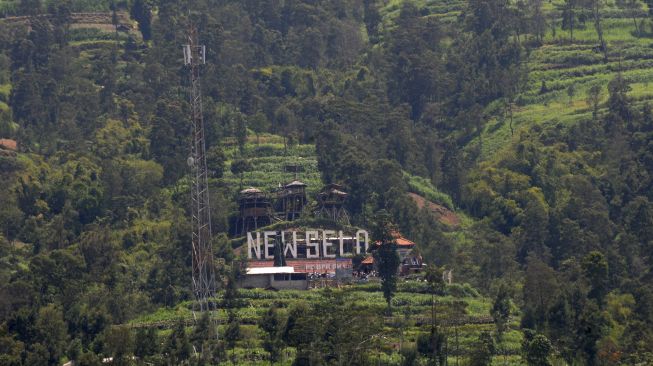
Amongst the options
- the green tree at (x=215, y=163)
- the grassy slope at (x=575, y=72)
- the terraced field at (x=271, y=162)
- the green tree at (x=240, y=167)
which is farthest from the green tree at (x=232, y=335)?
the grassy slope at (x=575, y=72)

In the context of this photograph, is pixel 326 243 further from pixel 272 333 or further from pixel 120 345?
pixel 120 345

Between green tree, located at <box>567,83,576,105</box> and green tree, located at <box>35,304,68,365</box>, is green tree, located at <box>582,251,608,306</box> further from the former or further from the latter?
green tree, located at <box>567,83,576,105</box>

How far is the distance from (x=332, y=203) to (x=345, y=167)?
5084 mm

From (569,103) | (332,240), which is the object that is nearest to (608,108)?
(569,103)

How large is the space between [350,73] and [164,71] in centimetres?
1723

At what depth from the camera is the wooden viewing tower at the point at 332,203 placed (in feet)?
408

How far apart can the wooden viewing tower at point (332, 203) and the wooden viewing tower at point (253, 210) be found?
351 cm

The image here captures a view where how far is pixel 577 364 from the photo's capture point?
99.6m

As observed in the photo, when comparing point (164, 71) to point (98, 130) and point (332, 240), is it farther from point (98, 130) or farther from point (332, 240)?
point (332, 240)

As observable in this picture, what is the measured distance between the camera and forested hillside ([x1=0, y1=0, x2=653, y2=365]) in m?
101

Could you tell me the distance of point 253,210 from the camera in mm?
124000

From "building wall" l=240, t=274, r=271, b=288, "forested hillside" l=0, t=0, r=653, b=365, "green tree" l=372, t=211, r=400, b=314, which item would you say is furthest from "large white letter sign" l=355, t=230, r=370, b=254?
"building wall" l=240, t=274, r=271, b=288

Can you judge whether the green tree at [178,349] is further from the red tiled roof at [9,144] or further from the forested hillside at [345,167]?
the red tiled roof at [9,144]

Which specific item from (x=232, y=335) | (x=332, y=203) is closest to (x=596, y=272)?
(x=332, y=203)
